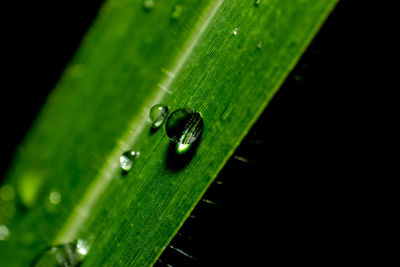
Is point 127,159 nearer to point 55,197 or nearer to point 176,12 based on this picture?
point 55,197

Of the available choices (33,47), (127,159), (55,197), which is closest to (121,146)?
(127,159)

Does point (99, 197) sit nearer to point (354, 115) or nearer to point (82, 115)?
point (82, 115)

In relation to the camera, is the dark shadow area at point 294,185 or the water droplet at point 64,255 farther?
the water droplet at point 64,255

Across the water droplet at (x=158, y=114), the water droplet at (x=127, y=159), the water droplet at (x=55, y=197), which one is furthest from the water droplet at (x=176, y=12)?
the water droplet at (x=55, y=197)

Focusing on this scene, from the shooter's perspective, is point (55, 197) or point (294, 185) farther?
point (55, 197)

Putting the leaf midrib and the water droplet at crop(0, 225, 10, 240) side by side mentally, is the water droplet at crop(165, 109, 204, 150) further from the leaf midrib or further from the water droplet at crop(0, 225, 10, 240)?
the water droplet at crop(0, 225, 10, 240)

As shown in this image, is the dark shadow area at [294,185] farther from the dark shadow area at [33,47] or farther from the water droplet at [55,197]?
the dark shadow area at [33,47]

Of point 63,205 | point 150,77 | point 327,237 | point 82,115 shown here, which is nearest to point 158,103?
point 150,77
